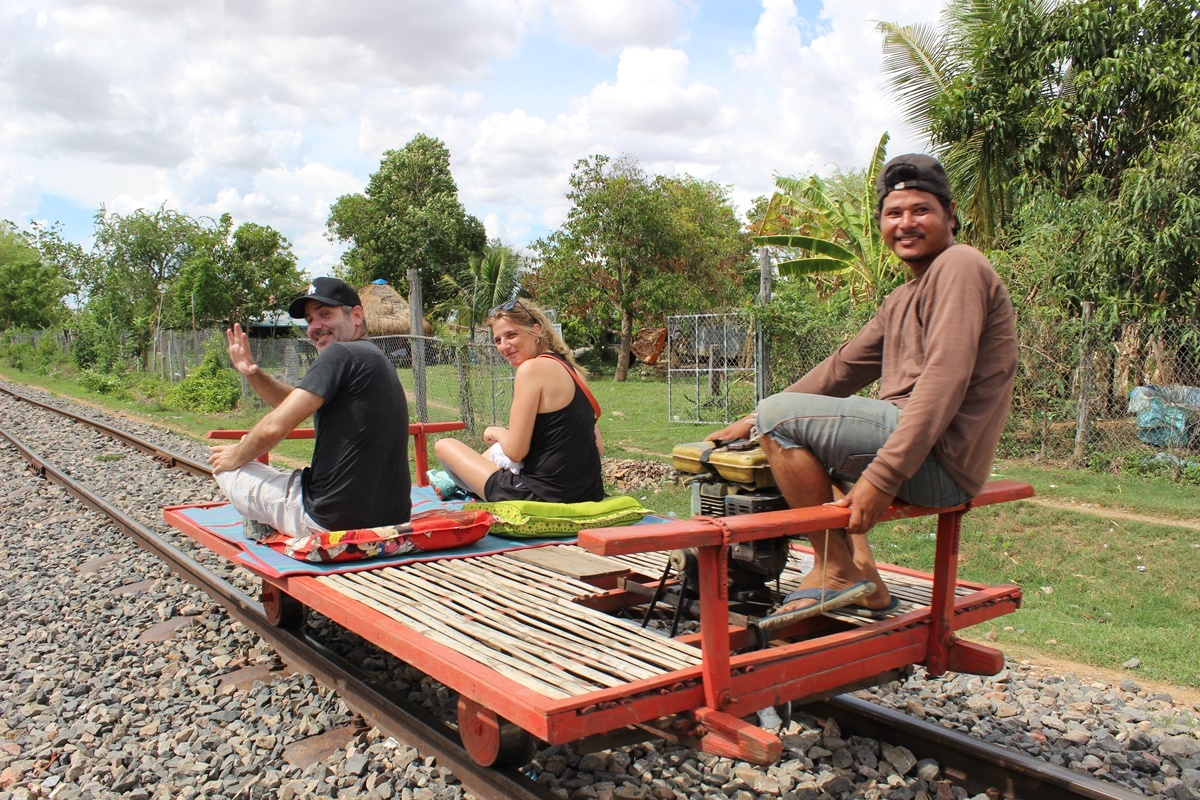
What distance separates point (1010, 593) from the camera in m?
3.66

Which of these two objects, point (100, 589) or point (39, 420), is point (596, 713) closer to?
point (100, 589)

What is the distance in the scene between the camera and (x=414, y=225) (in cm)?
4266

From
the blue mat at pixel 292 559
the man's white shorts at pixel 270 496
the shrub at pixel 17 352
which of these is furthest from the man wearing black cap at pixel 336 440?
the shrub at pixel 17 352

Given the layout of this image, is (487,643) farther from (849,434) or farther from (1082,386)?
(1082,386)

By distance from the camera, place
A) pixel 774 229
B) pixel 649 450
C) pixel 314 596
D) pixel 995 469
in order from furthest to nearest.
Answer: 1. pixel 774 229
2. pixel 649 450
3. pixel 995 469
4. pixel 314 596

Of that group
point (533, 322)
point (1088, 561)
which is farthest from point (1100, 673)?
point (533, 322)

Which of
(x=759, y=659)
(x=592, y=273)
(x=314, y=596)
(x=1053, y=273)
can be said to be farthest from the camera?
(x=592, y=273)

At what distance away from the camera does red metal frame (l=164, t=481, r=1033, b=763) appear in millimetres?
2465

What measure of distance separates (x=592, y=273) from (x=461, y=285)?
35.0ft

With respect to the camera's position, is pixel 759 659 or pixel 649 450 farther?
pixel 649 450

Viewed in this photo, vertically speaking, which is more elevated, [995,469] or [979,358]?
[979,358]

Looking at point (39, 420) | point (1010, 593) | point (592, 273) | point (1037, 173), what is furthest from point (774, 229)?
point (1010, 593)

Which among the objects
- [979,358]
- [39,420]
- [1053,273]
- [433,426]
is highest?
[1053,273]

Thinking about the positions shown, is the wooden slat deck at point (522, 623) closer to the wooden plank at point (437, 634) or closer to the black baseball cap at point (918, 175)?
the wooden plank at point (437, 634)
